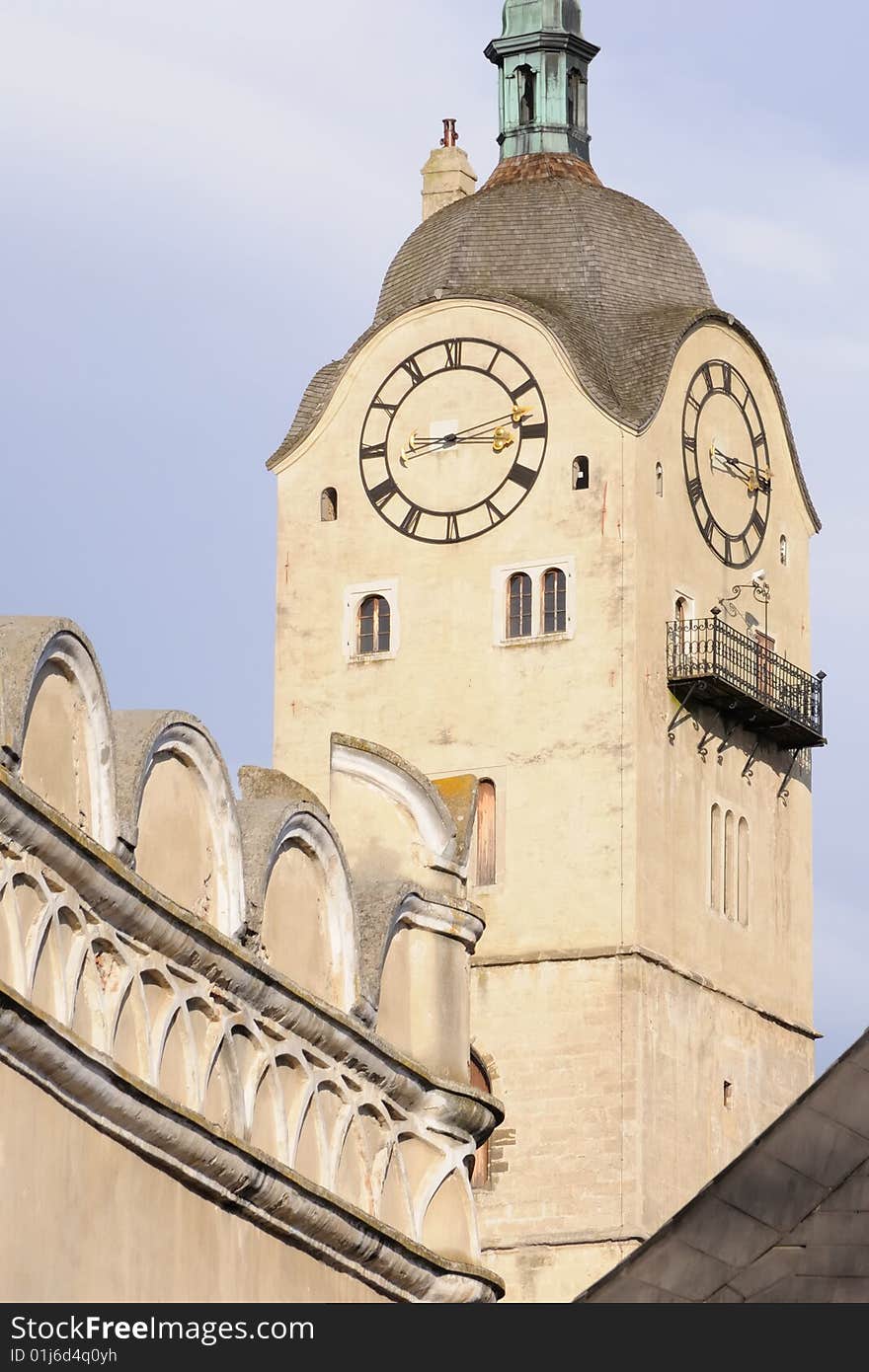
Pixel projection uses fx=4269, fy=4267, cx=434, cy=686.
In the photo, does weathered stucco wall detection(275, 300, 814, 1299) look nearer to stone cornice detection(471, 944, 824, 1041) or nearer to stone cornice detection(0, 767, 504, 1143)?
stone cornice detection(471, 944, 824, 1041)

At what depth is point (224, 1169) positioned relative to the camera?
Answer: 21984 mm

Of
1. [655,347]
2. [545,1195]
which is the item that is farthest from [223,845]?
[655,347]

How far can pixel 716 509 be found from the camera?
62656mm

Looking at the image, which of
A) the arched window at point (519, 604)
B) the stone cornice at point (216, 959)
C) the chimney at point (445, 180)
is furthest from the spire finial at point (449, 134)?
the stone cornice at point (216, 959)

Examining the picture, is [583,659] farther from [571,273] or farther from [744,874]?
[571,273]

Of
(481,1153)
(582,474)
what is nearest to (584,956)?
(481,1153)

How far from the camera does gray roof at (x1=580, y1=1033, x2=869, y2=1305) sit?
16.1m

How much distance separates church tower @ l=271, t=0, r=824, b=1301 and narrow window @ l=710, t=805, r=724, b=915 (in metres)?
0.08

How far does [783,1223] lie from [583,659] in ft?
143

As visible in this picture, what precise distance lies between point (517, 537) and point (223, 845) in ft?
125

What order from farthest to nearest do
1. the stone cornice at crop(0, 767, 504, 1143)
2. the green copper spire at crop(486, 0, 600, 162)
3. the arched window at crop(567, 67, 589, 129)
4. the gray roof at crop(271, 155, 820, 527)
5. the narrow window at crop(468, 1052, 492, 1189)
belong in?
the arched window at crop(567, 67, 589, 129), the green copper spire at crop(486, 0, 600, 162), the gray roof at crop(271, 155, 820, 527), the narrow window at crop(468, 1052, 492, 1189), the stone cornice at crop(0, 767, 504, 1143)

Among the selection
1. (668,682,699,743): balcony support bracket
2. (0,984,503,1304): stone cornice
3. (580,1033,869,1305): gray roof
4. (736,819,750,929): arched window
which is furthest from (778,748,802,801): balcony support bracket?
(580,1033,869,1305): gray roof

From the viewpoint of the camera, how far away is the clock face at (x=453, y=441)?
2405 inches

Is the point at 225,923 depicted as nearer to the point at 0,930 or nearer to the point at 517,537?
the point at 0,930
